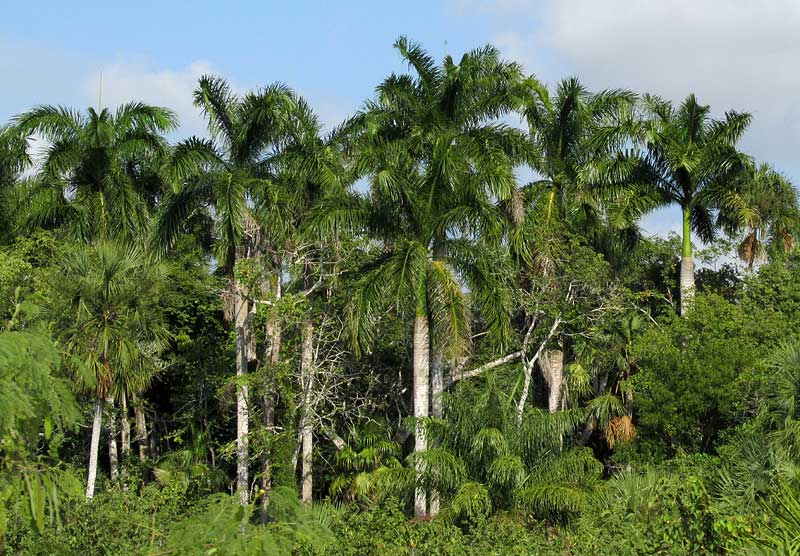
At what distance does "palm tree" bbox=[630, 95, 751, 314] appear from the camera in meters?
30.8

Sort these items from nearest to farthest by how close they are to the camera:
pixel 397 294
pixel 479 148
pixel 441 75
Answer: pixel 397 294
pixel 479 148
pixel 441 75

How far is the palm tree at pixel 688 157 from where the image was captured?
3077cm

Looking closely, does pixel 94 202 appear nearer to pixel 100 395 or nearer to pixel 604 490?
pixel 100 395

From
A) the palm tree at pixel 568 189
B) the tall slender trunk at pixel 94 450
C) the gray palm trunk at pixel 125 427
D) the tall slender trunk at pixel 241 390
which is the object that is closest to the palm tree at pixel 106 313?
the tall slender trunk at pixel 94 450

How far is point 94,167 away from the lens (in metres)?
31.3

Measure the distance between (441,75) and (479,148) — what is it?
306 cm

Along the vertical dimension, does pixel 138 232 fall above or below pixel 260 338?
above

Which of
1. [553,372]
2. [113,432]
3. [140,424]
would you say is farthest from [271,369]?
[553,372]

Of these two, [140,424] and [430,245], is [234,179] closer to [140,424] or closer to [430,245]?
[430,245]

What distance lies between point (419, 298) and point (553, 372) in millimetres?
7003

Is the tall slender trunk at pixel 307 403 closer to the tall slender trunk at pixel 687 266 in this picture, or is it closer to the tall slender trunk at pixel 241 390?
the tall slender trunk at pixel 241 390

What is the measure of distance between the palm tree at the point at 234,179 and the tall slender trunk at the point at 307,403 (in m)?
1.43

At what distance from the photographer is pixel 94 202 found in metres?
31.2

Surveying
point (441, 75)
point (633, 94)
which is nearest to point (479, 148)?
point (441, 75)
